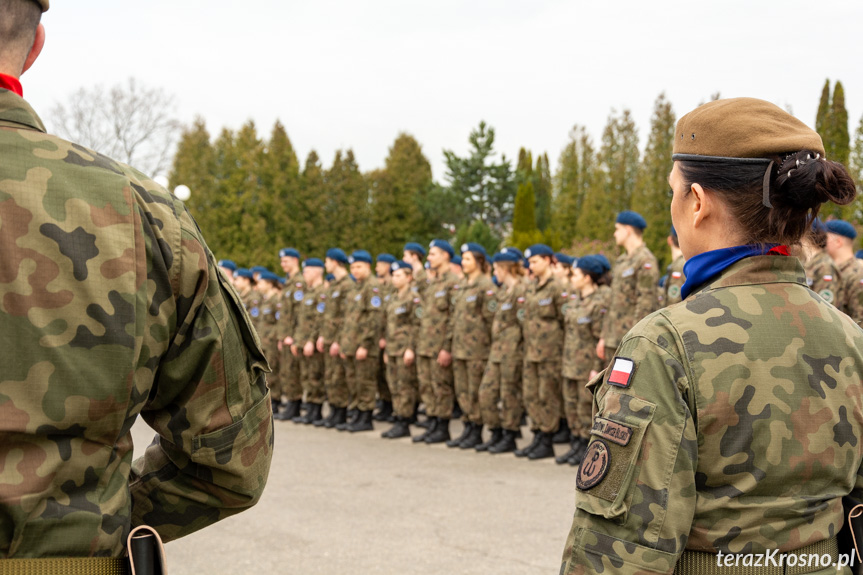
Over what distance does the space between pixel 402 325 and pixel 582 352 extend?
108 inches

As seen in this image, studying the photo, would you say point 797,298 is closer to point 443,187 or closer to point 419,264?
point 419,264

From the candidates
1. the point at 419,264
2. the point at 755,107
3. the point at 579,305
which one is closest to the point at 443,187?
the point at 419,264

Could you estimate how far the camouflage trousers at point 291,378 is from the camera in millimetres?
11430

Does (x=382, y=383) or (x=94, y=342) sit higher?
(x=94, y=342)

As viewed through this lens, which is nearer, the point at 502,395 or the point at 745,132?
the point at 745,132

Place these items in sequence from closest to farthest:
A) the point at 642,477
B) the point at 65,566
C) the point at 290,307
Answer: the point at 65,566 → the point at 642,477 → the point at 290,307

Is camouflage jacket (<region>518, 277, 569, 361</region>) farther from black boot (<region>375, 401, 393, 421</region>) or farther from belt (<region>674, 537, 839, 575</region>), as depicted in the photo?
belt (<region>674, 537, 839, 575</region>)

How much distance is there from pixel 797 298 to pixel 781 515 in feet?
1.41

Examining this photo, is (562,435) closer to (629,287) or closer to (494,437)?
(494,437)

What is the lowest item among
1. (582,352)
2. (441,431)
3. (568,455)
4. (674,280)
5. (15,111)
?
(441,431)

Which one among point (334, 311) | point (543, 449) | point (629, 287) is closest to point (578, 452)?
point (543, 449)

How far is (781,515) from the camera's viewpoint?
1542 mm

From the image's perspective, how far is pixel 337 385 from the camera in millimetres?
10570

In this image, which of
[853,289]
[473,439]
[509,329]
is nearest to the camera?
[853,289]
